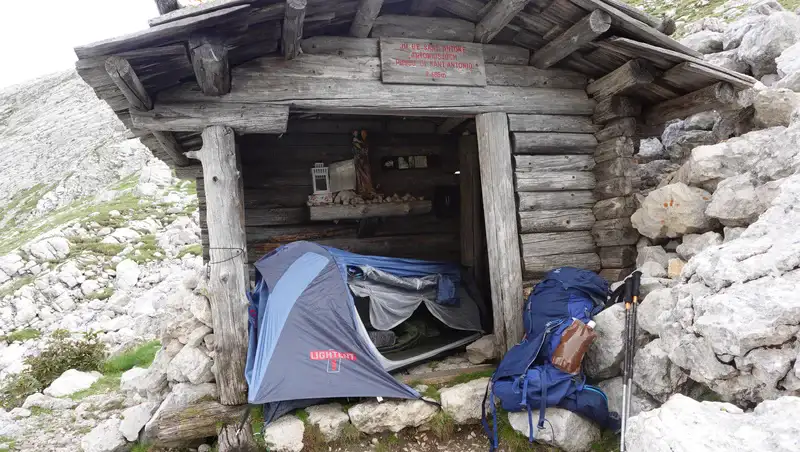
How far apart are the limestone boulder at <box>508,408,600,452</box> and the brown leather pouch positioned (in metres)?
0.41

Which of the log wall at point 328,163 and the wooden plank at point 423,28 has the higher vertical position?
the wooden plank at point 423,28

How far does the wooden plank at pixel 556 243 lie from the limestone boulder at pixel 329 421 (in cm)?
276

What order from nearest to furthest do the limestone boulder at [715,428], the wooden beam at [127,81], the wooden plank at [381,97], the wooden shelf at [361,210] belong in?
the limestone boulder at [715,428] → the wooden beam at [127,81] → the wooden plank at [381,97] → the wooden shelf at [361,210]

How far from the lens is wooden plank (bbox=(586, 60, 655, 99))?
215 inches

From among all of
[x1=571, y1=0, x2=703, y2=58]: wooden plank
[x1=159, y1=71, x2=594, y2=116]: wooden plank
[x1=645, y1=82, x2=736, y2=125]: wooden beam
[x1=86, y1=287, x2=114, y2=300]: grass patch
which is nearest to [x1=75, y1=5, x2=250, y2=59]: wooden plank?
[x1=159, y1=71, x2=594, y2=116]: wooden plank

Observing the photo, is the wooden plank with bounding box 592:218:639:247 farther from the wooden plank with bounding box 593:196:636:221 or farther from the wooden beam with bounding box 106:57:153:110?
the wooden beam with bounding box 106:57:153:110

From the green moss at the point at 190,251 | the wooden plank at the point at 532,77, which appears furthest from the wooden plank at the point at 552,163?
the green moss at the point at 190,251

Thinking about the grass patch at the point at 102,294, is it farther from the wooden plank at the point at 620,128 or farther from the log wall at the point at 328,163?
the wooden plank at the point at 620,128

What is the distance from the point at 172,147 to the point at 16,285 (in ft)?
52.4

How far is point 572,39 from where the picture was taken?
5.37 meters

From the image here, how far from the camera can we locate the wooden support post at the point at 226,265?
4926 millimetres

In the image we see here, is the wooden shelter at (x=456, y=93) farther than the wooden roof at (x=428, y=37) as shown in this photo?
Yes

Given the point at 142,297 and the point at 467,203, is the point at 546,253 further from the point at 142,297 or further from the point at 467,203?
the point at 142,297

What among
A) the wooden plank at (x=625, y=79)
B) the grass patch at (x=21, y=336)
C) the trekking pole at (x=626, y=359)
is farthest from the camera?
the grass patch at (x=21, y=336)
